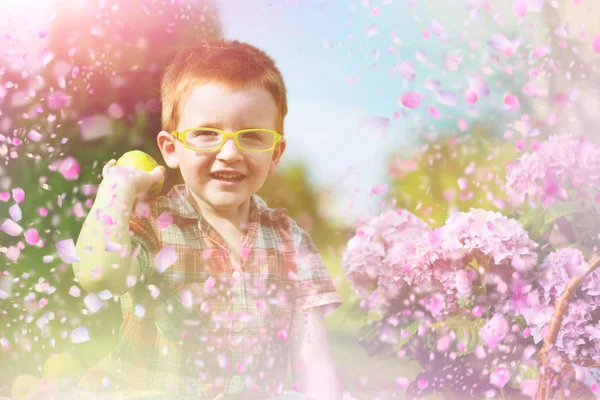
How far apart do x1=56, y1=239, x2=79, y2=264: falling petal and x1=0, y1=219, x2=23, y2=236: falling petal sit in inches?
4.6

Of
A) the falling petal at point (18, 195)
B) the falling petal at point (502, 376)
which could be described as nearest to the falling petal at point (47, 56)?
the falling petal at point (18, 195)

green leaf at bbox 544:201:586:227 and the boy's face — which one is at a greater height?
the boy's face

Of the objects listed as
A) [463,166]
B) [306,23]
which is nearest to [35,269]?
[306,23]

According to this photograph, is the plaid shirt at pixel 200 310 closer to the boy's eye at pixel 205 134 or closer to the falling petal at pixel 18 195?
the boy's eye at pixel 205 134

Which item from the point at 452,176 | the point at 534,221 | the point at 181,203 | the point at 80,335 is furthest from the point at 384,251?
the point at 80,335

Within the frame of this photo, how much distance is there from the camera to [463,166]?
161cm

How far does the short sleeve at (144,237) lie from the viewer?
149 centimetres

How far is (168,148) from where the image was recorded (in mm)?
1539

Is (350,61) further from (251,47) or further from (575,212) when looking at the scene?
(575,212)

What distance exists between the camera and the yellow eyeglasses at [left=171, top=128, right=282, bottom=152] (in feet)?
4.84

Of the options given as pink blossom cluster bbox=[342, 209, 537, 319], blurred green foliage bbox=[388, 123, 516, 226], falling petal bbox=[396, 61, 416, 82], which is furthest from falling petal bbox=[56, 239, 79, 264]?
falling petal bbox=[396, 61, 416, 82]

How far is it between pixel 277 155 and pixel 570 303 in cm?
69

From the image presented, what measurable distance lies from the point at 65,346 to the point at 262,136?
631 mm

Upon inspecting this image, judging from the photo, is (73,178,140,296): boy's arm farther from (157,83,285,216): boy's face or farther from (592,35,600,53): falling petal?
(592,35,600,53): falling petal
